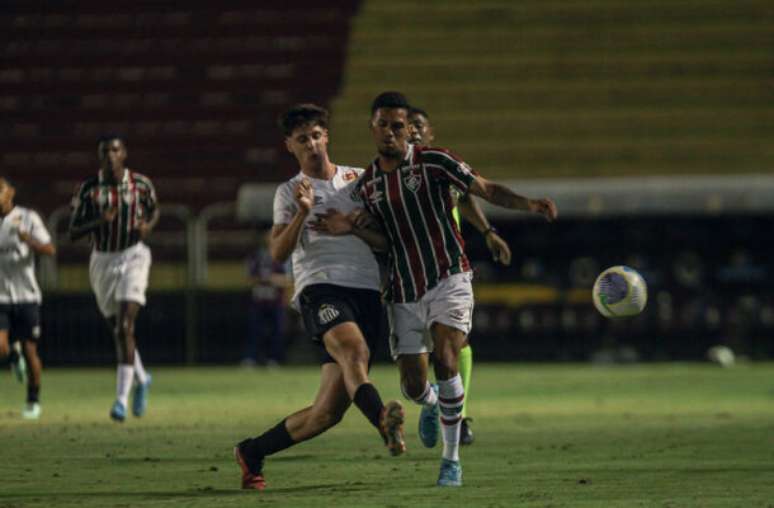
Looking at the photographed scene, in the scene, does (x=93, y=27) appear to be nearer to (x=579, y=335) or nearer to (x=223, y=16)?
(x=223, y=16)

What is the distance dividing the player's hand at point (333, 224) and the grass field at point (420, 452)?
51.7 inches

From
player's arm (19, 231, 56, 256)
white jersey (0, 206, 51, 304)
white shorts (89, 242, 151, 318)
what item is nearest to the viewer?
white shorts (89, 242, 151, 318)

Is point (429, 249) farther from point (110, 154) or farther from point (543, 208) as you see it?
point (110, 154)

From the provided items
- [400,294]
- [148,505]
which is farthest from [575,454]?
[148,505]

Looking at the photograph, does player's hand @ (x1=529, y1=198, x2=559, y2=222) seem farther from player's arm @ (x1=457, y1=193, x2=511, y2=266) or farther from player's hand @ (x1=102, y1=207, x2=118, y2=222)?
player's hand @ (x1=102, y1=207, x2=118, y2=222)

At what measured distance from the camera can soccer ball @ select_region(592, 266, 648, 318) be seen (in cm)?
1015

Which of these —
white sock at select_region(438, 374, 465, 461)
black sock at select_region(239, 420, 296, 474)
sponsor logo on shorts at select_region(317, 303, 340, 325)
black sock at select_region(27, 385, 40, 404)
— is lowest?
black sock at select_region(27, 385, 40, 404)

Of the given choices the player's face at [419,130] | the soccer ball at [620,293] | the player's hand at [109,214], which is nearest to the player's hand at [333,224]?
the soccer ball at [620,293]

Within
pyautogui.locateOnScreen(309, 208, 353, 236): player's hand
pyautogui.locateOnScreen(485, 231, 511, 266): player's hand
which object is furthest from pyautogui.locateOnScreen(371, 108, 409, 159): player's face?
pyautogui.locateOnScreen(485, 231, 511, 266): player's hand

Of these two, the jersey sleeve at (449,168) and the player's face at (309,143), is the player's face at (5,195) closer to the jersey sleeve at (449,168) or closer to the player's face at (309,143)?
the player's face at (309,143)

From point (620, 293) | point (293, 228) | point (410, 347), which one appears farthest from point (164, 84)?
point (293, 228)

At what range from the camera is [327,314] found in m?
8.55

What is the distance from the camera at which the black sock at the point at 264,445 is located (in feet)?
28.3

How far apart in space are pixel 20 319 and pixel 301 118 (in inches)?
301
